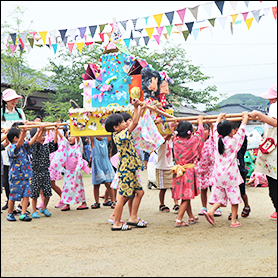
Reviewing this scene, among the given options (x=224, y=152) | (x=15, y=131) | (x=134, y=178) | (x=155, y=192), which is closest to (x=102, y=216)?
(x=134, y=178)

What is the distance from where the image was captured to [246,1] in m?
5.91

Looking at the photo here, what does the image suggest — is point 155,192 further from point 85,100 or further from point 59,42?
point 59,42

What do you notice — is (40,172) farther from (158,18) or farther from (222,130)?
(158,18)

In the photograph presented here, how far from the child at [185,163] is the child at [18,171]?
2560 millimetres

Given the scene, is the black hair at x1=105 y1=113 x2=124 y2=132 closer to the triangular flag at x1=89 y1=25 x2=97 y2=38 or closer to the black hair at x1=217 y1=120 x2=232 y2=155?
the black hair at x1=217 y1=120 x2=232 y2=155

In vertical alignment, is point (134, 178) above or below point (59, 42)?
below

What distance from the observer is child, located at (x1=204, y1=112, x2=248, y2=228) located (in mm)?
5188

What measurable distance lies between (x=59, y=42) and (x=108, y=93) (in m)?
2.99

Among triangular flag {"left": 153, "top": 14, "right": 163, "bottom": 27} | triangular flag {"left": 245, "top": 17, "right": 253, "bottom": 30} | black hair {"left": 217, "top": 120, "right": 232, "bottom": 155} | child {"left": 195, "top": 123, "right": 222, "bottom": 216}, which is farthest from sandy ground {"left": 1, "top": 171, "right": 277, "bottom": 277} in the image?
triangular flag {"left": 153, "top": 14, "right": 163, "bottom": 27}

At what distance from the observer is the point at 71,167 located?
7.24 meters

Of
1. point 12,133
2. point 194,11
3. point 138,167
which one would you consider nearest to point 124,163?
point 138,167

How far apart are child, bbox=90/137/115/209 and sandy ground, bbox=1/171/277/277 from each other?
1.10 metres

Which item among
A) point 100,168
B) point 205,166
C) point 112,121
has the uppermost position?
point 112,121

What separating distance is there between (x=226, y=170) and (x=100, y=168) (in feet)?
10.2
